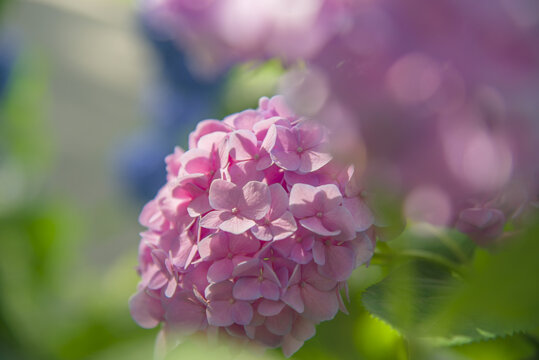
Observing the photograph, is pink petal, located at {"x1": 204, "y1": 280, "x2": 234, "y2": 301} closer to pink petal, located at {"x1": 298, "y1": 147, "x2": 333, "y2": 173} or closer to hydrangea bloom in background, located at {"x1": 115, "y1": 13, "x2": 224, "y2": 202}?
pink petal, located at {"x1": 298, "y1": 147, "x2": 333, "y2": 173}

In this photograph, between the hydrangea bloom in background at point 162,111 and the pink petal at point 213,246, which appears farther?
the hydrangea bloom in background at point 162,111

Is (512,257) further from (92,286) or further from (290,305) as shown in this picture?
(92,286)

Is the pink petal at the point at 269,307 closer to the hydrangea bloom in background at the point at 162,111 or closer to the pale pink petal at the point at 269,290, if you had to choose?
the pale pink petal at the point at 269,290

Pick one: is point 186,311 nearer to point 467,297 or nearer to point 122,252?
point 467,297

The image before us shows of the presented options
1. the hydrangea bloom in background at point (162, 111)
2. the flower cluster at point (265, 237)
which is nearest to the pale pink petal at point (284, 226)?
the flower cluster at point (265, 237)

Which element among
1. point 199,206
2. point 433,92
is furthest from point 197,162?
point 433,92
